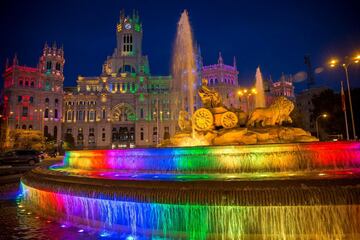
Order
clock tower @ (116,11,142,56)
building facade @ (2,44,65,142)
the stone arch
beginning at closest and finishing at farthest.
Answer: building facade @ (2,44,65,142), the stone arch, clock tower @ (116,11,142,56)

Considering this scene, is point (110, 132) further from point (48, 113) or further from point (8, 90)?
point (8, 90)

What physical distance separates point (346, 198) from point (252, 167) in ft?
12.7

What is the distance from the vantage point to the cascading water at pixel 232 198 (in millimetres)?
6164

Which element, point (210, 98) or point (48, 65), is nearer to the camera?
point (210, 98)

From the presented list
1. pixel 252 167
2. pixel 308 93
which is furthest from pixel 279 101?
pixel 308 93

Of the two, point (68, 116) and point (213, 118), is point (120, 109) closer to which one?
point (68, 116)

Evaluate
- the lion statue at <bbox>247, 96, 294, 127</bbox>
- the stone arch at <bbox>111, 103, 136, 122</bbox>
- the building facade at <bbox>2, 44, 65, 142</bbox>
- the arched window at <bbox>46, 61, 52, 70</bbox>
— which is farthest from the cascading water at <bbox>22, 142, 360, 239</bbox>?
the arched window at <bbox>46, 61, 52, 70</bbox>

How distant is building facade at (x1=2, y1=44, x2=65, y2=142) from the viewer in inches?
3147

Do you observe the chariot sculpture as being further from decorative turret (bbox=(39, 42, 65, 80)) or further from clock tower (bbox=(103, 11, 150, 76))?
decorative turret (bbox=(39, 42, 65, 80))

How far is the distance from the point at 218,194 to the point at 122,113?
9132 centimetres

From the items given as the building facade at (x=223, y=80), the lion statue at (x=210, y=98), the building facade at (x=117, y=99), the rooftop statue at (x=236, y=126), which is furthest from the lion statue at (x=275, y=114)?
the building facade at (x=223, y=80)

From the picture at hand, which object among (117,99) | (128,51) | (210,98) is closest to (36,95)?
(117,99)

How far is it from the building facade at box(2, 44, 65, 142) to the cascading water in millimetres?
78334

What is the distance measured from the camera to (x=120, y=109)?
95.4m
